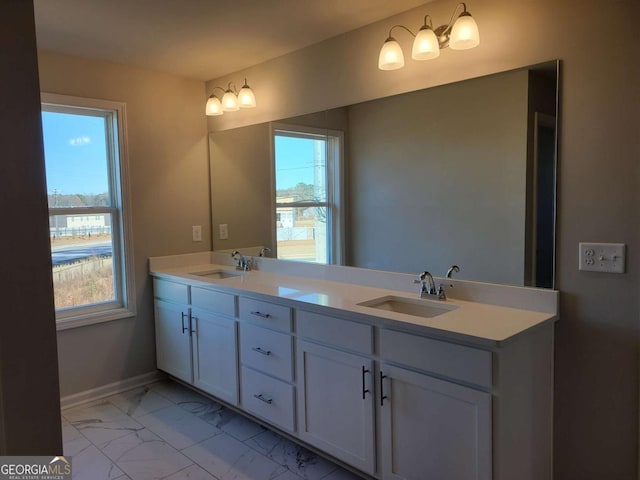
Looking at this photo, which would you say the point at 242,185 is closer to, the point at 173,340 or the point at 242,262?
the point at 242,262

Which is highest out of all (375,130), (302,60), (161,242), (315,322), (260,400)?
(302,60)

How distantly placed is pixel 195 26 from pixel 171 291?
1.73m

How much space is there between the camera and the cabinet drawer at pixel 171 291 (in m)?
3.14

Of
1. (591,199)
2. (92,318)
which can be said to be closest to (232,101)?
(92,318)

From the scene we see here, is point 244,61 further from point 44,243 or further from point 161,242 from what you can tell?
point 44,243

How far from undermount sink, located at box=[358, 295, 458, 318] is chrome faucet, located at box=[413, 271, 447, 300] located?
5cm

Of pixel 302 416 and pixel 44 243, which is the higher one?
pixel 44 243

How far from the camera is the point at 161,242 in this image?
353 centimetres

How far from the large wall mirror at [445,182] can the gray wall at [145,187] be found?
76 centimetres

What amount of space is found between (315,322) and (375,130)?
44.6 inches

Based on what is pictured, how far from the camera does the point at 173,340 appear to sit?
3.31 meters

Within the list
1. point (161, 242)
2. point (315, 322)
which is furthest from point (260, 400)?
point (161, 242)

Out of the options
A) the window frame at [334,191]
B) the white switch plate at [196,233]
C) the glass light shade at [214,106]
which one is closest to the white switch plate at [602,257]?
the window frame at [334,191]

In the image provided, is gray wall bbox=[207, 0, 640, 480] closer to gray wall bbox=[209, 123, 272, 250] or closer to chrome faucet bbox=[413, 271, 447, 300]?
chrome faucet bbox=[413, 271, 447, 300]
